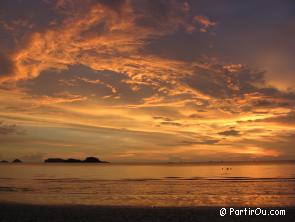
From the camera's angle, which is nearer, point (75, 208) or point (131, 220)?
point (131, 220)

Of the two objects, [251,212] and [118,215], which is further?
[251,212]

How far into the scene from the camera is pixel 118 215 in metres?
26.9

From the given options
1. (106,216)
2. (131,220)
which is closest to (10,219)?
(106,216)

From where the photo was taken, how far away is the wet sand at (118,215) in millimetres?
24781

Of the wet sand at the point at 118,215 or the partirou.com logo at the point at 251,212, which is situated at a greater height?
the partirou.com logo at the point at 251,212

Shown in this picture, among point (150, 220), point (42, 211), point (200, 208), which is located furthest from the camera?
point (200, 208)

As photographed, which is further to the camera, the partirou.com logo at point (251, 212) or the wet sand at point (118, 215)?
the partirou.com logo at point (251, 212)

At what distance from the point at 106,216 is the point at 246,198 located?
63.1 feet

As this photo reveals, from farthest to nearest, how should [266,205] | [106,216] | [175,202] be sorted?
[175,202], [266,205], [106,216]

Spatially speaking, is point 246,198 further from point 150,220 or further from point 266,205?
point 150,220

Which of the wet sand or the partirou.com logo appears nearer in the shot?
the wet sand

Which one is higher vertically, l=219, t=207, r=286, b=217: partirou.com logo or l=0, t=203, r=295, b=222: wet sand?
l=219, t=207, r=286, b=217: partirou.com logo

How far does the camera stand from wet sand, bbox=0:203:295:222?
2478 cm

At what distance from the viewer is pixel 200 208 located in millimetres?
30859
